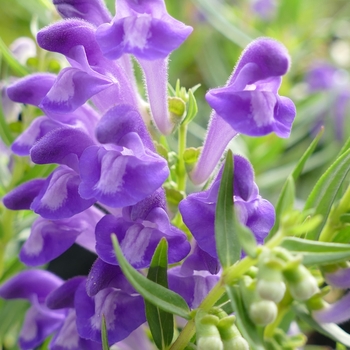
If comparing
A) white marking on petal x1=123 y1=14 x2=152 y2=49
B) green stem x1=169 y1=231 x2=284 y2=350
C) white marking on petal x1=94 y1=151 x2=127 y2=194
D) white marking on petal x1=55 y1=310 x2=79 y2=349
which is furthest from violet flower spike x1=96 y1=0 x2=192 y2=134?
white marking on petal x1=55 y1=310 x2=79 y2=349

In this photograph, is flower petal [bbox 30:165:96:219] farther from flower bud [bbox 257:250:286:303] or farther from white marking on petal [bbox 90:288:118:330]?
flower bud [bbox 257:250:286:303]

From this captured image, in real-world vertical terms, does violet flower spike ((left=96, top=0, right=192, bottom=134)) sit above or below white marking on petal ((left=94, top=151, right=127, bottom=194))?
above

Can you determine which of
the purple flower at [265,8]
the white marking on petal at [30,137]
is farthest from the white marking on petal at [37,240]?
the purple flower at [265,8]

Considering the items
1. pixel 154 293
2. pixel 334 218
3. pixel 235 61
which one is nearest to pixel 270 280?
pixel 154 293

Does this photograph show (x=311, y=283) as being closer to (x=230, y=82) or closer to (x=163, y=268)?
(x=163, y=268)

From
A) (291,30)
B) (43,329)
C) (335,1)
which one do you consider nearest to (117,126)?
(43,329)
